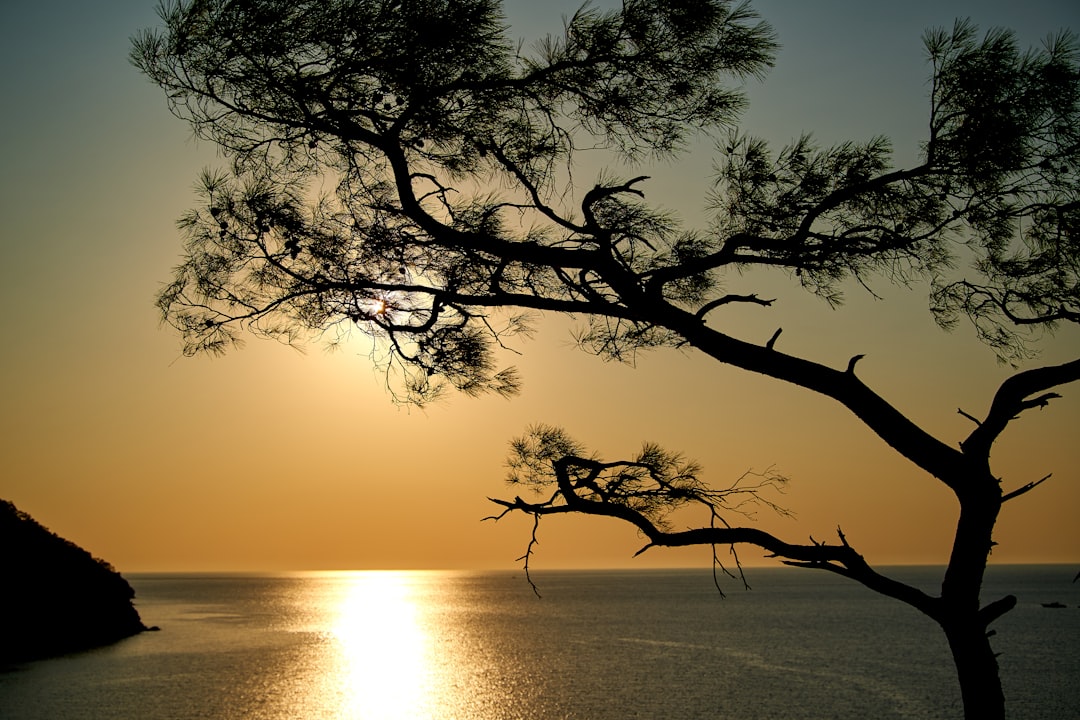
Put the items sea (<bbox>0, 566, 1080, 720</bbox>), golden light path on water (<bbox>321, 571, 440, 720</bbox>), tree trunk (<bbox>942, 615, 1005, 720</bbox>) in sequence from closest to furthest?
1. tree trunk (<bbox>942, 615, 1005, 720</bbox>)
2. sea (<bbox>0, 566, 1080, 720</bbox>)
3. golden light path on water (<bbox>321, 571, 440, 720</bbox>)

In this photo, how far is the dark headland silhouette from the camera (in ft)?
141

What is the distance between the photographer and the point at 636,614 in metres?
81.8

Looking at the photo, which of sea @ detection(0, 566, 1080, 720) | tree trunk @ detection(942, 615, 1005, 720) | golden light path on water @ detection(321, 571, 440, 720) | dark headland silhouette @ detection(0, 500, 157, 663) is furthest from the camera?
dark headland silhouette @ detection(0, 500, 157, 663)

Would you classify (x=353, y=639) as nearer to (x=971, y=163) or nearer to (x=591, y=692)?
(x=591, y=692)

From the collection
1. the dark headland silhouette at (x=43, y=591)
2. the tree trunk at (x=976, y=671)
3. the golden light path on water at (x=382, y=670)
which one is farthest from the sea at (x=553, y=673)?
the tree trunk at (x=976, y=671)

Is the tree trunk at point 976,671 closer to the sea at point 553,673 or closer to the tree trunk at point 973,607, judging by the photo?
the tree trunk at point 973,607

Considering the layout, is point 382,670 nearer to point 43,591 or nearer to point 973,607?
point 43,591

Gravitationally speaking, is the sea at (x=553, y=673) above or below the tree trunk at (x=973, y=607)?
below

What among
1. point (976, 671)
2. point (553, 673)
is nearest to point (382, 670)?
point (553, 673)

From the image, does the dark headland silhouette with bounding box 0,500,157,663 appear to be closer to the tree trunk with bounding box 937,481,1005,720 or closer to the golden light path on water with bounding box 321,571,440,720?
the golden light path on water with bounding box 321,571,440,720

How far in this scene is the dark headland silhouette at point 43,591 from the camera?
4288 cm

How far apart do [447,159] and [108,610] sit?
185 feet

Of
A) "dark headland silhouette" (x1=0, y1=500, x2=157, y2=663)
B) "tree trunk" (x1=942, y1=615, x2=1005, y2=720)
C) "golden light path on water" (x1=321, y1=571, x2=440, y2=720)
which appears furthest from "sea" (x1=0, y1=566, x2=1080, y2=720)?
"tree trunk" (x1=942, y1=615, x2=1005, y2=720)

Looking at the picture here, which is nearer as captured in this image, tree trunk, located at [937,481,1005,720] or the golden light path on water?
tree trunk, located at [937,481,1005,720]
